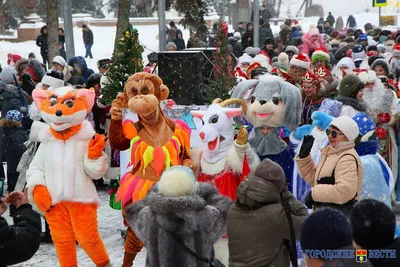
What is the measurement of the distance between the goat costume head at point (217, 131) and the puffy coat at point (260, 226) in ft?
5.61

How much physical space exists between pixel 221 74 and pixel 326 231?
3951mm

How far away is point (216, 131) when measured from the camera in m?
6.21

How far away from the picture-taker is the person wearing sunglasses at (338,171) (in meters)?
5.34

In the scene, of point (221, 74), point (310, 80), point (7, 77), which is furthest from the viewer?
point (7, 77)

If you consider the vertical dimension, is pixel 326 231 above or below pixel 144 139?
above

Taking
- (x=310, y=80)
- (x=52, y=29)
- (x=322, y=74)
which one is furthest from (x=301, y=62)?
(x=52, y=29)

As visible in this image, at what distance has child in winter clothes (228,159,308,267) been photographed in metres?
4.45

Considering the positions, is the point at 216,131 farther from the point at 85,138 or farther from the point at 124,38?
the point at 124,38

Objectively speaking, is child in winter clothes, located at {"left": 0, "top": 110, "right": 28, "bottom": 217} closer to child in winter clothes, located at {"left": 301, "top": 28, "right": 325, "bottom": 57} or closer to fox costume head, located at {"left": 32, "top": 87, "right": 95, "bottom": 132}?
fox costume head, located at {"left": 32, "top": 87, "right": 95, "bottom": 132}

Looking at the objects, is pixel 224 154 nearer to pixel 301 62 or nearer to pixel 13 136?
pixel 13 136

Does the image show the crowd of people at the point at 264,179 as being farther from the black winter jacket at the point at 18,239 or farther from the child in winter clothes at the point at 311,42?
the child in winter clothes at the point at 311,42

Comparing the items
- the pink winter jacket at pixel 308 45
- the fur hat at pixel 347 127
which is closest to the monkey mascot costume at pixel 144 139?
the fur hat at pixel 347 127

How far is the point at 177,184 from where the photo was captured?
4.51 meters

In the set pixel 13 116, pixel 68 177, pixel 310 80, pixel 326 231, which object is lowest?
pixel 68 177
